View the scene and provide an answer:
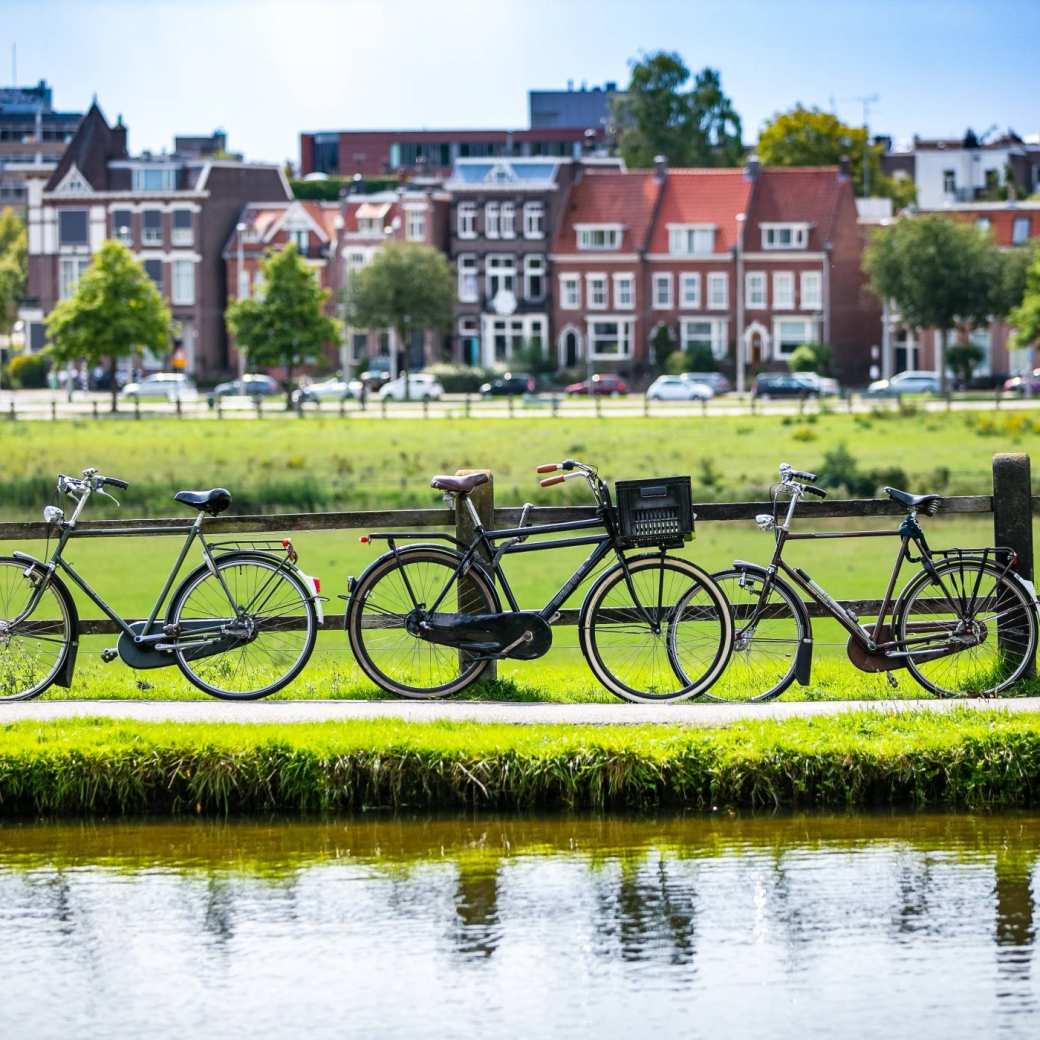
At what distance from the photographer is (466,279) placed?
91.8 m

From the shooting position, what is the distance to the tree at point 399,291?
276 ft

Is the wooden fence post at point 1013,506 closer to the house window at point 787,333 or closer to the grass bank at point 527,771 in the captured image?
the grass bank at point 527,771

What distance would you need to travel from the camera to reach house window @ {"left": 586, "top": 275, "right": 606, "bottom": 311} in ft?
294

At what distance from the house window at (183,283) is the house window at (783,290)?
27.7 meters

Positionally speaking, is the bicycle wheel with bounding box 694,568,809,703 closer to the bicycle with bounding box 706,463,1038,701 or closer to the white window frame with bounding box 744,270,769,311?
the bicycle with bounding box 706,463,1038,701

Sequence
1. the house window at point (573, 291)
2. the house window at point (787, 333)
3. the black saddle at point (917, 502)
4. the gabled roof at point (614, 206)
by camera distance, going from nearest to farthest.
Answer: the black saddle at point (917, 502) < the house window at point (787, 333) < the gabled roof at point (614, 206) < the house window at point (573, 291)

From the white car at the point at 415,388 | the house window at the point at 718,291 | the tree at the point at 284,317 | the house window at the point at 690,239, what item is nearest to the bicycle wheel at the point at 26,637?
the tree at the point at 284,317

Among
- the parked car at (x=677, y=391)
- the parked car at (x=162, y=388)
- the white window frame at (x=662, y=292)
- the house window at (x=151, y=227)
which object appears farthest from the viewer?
the house window at (x=151, y=227)

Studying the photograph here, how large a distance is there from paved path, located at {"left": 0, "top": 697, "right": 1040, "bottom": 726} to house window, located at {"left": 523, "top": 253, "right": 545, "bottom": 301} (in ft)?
267

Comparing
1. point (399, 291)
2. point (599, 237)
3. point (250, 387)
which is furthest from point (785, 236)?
point (250, 387)

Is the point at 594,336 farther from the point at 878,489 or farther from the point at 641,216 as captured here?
the point at 878,489

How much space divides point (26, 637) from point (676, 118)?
311ft

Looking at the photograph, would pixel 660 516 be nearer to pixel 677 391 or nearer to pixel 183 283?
pixel 677 391

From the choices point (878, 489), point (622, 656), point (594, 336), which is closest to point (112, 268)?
point (594, 336)
